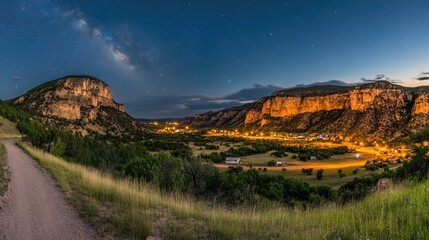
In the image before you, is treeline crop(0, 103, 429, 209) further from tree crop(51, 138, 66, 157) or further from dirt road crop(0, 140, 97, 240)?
dirt road crop(0, 140, 97, 240)

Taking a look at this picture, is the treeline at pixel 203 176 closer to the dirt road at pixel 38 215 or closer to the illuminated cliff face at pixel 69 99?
the dirt road at pixel 38 215

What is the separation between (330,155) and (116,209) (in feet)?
289

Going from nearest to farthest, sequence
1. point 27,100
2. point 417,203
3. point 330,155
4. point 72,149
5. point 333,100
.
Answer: point 417,203 < point 72,149 < point 330,155 < point 27,100 < point 333,100

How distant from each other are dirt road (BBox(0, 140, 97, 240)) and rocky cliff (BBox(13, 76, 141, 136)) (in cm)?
11442

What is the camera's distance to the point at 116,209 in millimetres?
7461

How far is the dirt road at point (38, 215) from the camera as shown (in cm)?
593

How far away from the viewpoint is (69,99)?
153m

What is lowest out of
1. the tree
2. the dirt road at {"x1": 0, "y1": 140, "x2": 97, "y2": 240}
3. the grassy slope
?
the tree

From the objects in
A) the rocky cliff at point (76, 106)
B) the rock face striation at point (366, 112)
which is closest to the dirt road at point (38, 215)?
the rock face striation at point (366, 112)

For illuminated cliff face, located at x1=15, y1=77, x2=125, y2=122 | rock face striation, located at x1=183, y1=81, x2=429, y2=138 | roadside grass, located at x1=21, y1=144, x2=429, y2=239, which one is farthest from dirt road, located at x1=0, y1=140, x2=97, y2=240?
illuminated cliff face, located at x1=15, y1=77, x2=125, y2=122

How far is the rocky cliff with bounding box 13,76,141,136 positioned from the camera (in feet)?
427

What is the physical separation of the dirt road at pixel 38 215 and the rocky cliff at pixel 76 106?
114 meters

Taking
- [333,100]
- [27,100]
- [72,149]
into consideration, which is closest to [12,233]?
[72,149]

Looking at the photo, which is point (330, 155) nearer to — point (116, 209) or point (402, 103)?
point (402, 103)
